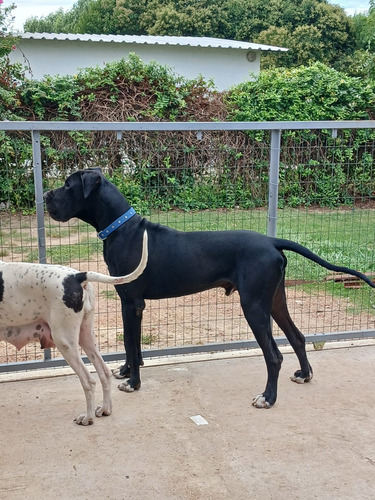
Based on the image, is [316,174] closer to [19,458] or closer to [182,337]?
[182,337]

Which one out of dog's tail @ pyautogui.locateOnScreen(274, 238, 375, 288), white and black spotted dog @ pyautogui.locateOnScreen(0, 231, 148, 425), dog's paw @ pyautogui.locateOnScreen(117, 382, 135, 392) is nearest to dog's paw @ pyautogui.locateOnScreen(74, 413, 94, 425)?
white and black spotted dog @ pyautogui.locateOnScreen(0, 231, 148, 425)

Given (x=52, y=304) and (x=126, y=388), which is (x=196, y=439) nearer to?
(x=126, y=388)

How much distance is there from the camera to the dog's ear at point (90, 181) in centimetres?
430

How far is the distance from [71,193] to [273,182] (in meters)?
1.82

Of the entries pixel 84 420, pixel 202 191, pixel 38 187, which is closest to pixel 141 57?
pixel 202 191

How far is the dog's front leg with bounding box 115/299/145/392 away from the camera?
4.46 metres

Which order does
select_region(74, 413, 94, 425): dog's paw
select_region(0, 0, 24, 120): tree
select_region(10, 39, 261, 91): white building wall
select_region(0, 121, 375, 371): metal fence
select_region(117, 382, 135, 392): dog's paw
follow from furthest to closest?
select_region(10, 39, 261, 91): white building wall, select_region(0, 0, 24, 120): tree, select_region(0, 121, 375, 371): metal fence, select_region(117, 382, 135, 392): dog's paw, select_region(74, 413, 94, 425): dog's paw

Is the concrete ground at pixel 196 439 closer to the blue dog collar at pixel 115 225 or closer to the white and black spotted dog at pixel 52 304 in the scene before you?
the white and black spotted dog at pixel 52 304

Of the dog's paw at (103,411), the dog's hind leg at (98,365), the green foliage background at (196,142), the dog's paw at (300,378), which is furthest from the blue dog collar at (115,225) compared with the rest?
the dog's paw at (300,378)

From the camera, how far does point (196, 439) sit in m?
3.83

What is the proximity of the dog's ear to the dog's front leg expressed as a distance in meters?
0.89

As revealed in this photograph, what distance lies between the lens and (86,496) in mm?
3203

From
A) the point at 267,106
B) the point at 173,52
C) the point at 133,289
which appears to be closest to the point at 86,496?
the point at 133,289

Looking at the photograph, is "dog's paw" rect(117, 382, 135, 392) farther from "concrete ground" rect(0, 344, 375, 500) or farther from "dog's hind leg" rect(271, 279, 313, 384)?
"dog's hind leg" rect(271, 279, 313, 384)
